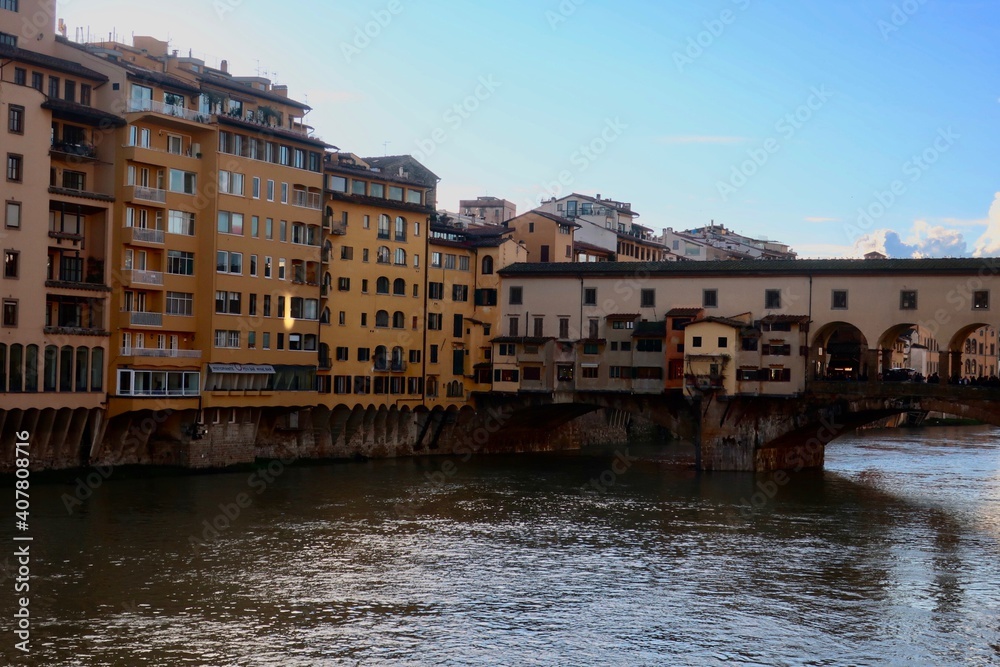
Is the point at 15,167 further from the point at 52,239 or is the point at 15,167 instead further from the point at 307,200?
the point at 307,200

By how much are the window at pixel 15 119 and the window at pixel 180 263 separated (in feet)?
30.1

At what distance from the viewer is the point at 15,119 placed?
52.5 meters

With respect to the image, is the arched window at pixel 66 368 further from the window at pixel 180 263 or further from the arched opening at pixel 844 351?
the arched opening at pixel 844 351

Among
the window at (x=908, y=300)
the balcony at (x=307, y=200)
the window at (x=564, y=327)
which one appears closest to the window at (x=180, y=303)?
the balcony at (x=307, y=200)

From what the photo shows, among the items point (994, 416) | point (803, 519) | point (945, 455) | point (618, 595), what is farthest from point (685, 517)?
point (945, 455)

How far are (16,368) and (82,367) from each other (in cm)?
365

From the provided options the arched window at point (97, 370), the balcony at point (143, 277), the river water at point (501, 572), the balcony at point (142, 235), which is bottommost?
the river water at point (501, 572)

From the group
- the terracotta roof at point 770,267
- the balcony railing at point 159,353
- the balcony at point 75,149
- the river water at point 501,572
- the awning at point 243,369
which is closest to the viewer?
the river water at point 501,572

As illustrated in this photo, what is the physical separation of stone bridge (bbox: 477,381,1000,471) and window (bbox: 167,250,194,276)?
23.0 metres

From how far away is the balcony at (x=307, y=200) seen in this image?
64375 millimetres

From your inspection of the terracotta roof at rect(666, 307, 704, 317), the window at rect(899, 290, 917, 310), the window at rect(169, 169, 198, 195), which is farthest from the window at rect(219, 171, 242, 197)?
the window at rect(899, 290, 917, 310)

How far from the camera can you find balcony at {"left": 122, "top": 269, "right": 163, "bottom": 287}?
186 ft

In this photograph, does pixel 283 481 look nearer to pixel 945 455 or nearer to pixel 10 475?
pixel 10 475

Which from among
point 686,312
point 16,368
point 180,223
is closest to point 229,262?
point 180,223
